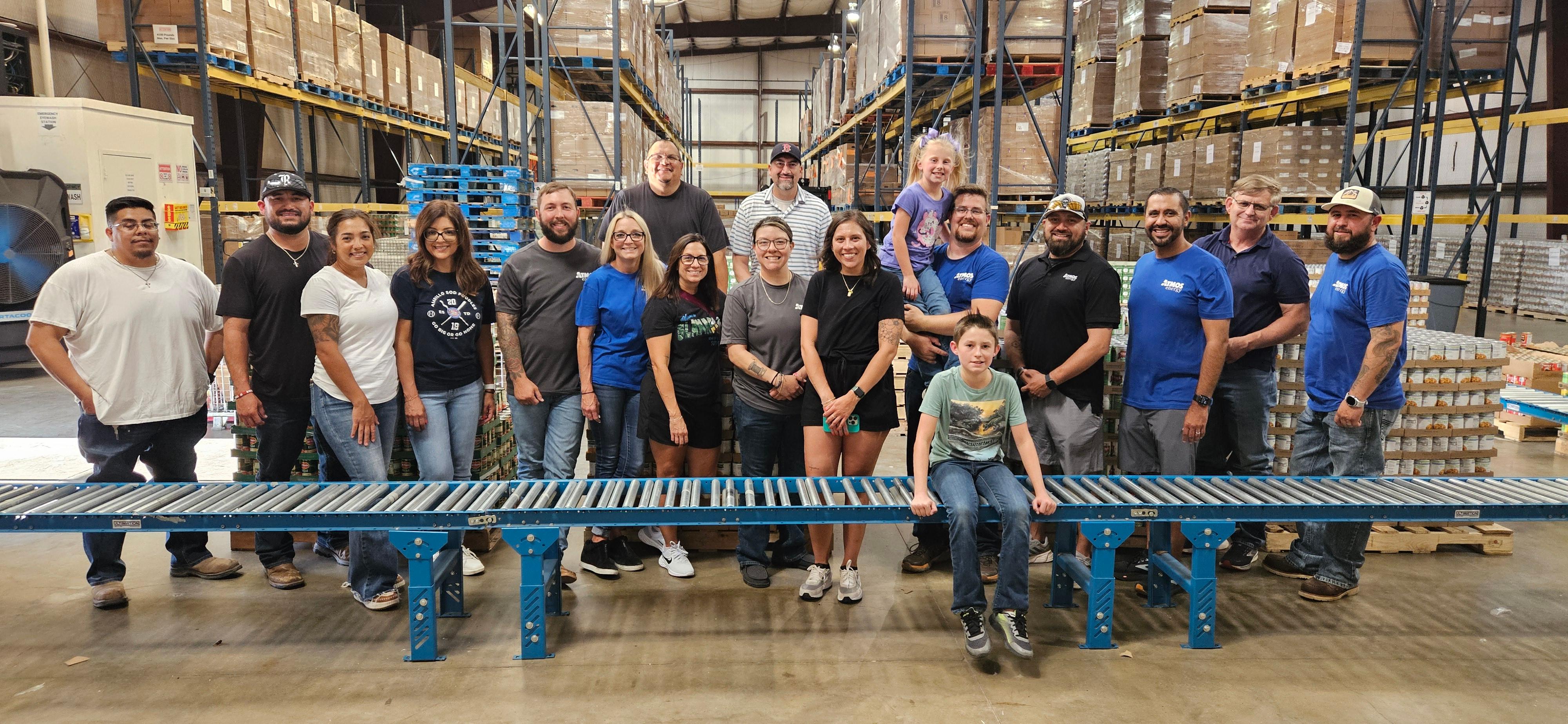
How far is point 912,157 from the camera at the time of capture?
5.07m

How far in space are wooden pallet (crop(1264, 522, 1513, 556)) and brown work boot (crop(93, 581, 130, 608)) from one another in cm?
570

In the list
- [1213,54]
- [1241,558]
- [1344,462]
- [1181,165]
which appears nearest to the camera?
[1344,462]

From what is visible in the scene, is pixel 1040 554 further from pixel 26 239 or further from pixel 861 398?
pixel 26 239

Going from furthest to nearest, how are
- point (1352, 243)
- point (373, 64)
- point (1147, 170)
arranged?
point (373, 64) → point (1147, 170) → point (1352, 243)

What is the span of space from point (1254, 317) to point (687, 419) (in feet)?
9.18

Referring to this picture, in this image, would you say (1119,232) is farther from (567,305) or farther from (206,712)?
(206,712)

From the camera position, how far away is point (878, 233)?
14.2 meters

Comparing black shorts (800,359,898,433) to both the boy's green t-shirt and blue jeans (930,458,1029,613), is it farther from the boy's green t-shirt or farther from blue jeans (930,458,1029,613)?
blue jeans (930,458,1029,613)

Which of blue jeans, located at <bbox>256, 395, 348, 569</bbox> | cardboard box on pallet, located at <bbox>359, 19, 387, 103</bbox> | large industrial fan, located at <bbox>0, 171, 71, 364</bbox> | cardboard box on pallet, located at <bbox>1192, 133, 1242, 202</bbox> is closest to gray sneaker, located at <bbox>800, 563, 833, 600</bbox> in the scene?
blue jeans, located at <bbox>256, 395, 348, 569</bbox>

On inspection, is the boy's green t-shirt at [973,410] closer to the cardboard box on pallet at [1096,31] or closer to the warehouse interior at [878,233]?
the warehouse interior at [878,233]

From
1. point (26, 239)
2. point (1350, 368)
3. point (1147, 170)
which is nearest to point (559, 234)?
point (1350, 368)

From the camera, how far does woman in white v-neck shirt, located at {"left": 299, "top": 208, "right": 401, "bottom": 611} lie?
3895 millimetres

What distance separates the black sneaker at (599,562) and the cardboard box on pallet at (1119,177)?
10.4 meters

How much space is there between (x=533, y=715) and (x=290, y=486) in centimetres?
166
